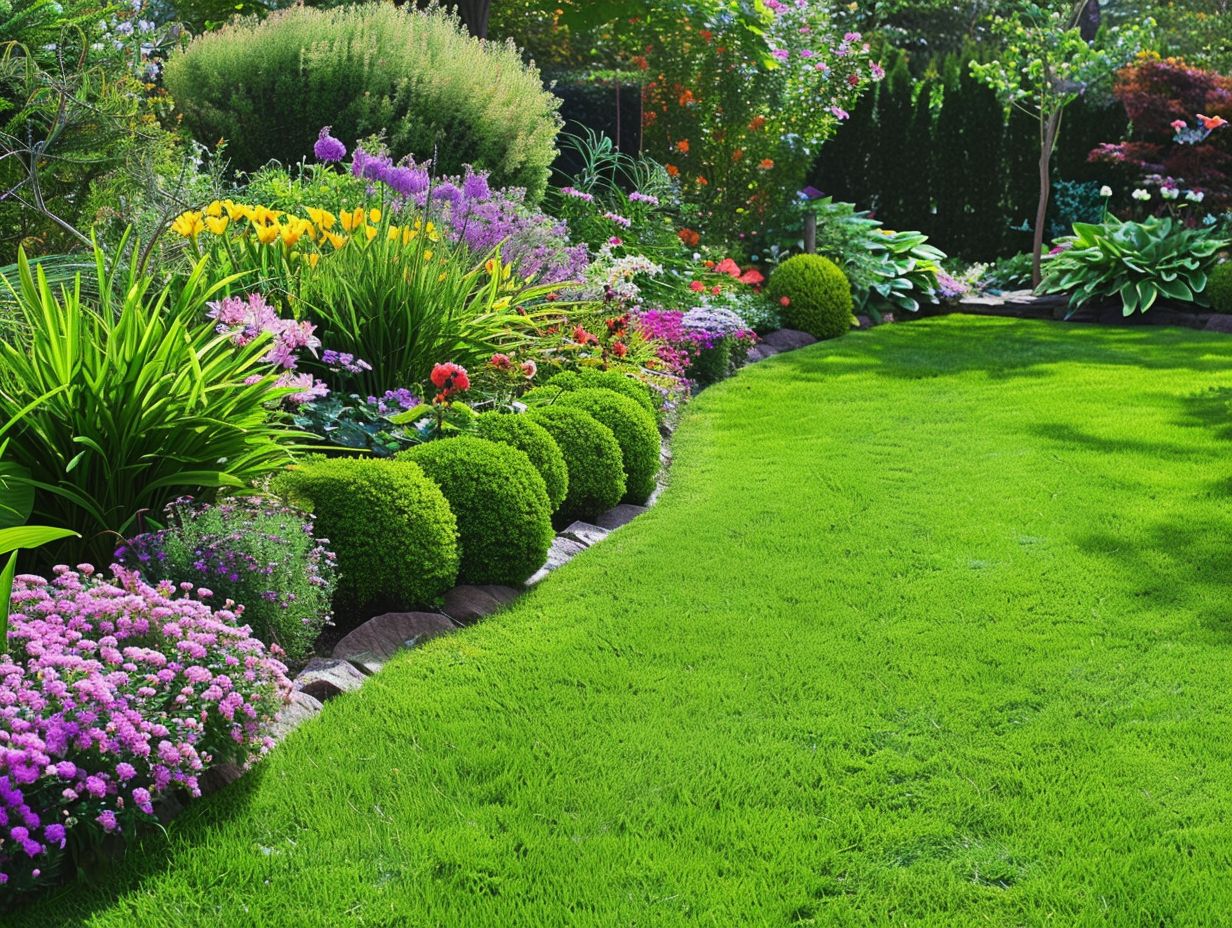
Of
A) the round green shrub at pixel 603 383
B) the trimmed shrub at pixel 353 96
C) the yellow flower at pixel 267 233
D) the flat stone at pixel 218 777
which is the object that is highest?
the trimmed shrub at pixel 353 96

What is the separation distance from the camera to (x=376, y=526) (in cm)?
396

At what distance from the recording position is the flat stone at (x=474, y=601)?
4254mm

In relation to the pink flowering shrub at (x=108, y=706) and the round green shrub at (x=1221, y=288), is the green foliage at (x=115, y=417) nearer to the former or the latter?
the pink flowering shrub at (x=108, y=706)

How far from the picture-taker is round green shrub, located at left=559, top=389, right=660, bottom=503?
5676 millimetres

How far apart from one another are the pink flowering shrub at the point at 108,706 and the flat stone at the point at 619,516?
2488 millimetres

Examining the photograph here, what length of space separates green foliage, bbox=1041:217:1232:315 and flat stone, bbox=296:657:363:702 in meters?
10.2

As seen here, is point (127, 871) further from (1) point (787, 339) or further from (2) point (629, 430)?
(1) point (787, 339)

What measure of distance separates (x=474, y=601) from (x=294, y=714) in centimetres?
104

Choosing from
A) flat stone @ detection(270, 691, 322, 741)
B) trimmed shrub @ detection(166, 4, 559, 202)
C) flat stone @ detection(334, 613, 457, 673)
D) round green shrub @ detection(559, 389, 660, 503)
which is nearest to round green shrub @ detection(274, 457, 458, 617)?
flat stone @ detection(334, 613, 457, 673)

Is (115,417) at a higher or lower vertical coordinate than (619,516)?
higher

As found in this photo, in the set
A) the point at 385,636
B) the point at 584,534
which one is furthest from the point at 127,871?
the point at 584,534

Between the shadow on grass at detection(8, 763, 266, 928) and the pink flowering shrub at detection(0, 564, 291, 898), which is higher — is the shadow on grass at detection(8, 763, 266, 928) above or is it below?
below

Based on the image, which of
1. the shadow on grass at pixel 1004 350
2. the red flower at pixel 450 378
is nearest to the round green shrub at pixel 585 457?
the red flower at pixel 450 378

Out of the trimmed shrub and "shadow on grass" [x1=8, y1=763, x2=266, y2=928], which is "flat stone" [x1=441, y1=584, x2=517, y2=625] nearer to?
"shadow on grass" [x1=8, y1=763, x2=266, y2=928]
